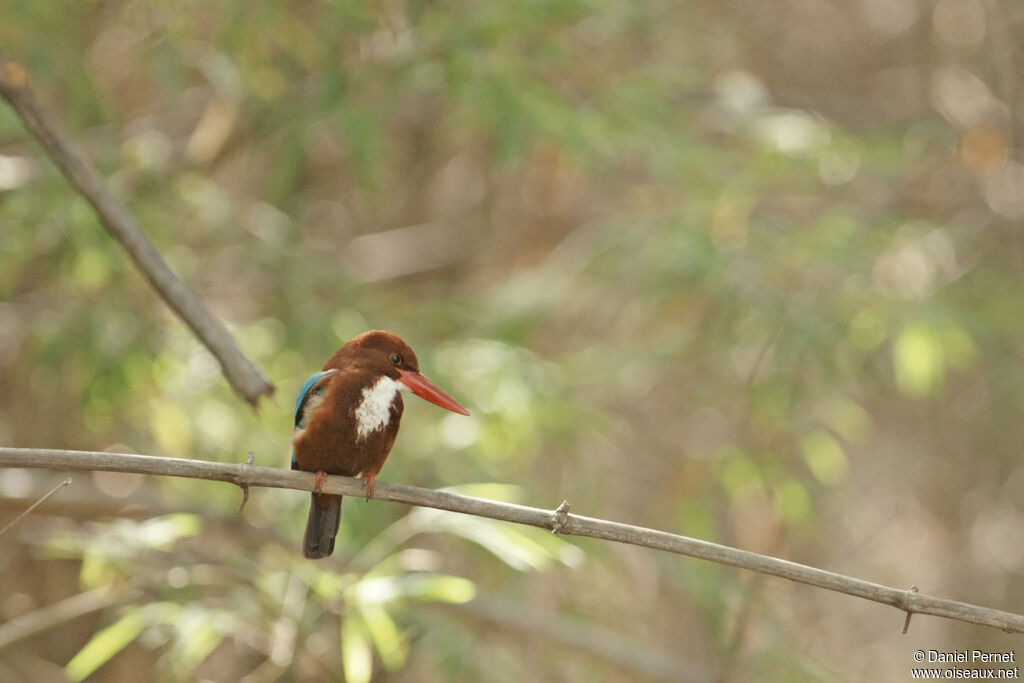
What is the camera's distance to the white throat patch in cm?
231

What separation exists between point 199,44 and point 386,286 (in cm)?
217

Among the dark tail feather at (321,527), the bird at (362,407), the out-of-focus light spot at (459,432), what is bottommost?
the dark tail feather at (321,527)

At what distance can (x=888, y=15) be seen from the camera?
743 cm

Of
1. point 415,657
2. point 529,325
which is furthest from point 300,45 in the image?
point 415,657

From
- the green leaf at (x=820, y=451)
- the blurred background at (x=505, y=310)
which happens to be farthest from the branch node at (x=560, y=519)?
the green leaf at (x=820, y=451)

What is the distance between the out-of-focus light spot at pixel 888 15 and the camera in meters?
7.27

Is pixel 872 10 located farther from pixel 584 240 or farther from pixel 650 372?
pixel 650 372

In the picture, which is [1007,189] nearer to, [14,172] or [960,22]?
[960,22]

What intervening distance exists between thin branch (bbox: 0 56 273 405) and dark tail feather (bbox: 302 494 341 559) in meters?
0.57

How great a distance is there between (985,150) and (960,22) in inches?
53.6

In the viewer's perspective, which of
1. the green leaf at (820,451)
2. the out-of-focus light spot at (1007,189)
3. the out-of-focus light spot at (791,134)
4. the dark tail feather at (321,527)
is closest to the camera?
the dark tail feather at (321,527)

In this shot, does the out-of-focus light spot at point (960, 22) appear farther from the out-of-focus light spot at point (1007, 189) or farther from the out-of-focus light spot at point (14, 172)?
the out-of-focus light spot at point (14, 172)

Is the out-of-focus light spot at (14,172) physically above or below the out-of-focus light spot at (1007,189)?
below

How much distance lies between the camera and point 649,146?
478cm
